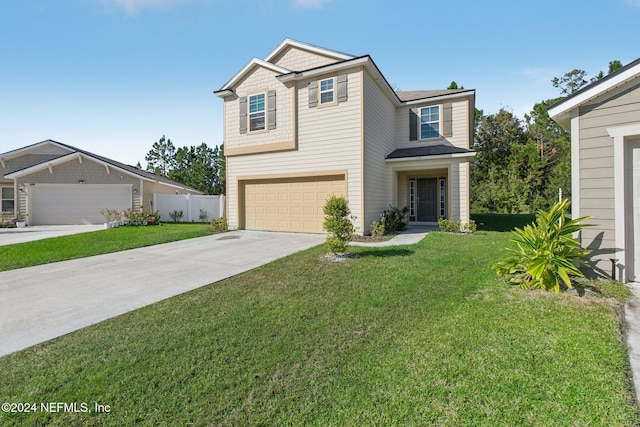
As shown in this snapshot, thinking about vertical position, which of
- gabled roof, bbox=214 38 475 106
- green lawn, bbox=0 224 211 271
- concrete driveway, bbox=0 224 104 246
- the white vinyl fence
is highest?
gabled roof, bbox=214 38 475 106

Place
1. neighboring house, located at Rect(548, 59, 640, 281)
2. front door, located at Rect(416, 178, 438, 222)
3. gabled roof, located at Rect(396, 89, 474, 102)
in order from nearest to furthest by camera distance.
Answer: neighboring house, located at Rect(548, 59, 640, 281) → gabled roof, located at Rect(396, 89, 474, 102) → front door, located at Rect(416, 178, 438, 222)

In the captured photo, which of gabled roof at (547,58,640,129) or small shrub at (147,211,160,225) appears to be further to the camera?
small shrub at (147,211,160,225)

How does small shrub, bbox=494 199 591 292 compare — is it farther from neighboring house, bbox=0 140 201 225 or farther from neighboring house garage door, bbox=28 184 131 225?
neighboring house garage door, bbox=28 184 131 225

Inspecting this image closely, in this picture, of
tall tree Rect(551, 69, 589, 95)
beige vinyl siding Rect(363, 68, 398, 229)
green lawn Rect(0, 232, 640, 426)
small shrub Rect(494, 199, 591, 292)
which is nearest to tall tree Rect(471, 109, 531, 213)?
tall tree Rect(551, 69, 589, 95)

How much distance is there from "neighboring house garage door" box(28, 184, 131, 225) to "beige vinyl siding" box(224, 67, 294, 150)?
31.1 feet

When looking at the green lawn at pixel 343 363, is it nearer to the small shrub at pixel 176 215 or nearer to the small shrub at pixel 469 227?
the small shrub at pixel 469 227

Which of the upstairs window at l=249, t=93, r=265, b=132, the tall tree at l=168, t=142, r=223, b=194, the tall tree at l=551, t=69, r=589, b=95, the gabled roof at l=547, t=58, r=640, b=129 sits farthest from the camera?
the tall tree at l=168, t=142, r=223, b=194

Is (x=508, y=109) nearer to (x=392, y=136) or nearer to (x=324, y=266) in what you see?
(x=392, y=136)

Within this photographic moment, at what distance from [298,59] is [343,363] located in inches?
493

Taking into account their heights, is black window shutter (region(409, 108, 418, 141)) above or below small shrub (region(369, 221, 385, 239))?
above

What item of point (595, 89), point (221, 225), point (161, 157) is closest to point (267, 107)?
point (221, 225)

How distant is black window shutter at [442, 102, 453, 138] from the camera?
13.1m

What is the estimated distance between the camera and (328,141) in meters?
10.8

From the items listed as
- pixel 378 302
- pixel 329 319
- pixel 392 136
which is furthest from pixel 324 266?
pixel 392 136
